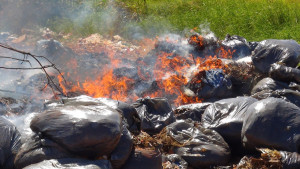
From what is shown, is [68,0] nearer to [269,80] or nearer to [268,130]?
[269,80]

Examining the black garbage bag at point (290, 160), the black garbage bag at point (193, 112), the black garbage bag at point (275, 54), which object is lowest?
the black garbage bag at point (193, 112)

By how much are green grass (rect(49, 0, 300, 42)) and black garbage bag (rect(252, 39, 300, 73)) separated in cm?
322

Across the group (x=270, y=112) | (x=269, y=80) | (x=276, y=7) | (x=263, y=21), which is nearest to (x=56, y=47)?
(x=269, y=80)

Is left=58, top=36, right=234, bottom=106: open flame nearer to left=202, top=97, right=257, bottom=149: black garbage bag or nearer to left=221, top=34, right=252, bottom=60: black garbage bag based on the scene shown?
left=221, top=34, right=252, bottom=60: black garbage bag

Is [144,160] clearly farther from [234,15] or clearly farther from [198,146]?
[234,15]

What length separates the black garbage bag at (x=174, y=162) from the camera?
3564 mm

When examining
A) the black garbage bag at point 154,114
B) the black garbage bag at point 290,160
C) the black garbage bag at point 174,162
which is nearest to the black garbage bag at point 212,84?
the black garbage bag at point 154,114

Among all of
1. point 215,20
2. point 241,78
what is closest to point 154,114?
point 241,78

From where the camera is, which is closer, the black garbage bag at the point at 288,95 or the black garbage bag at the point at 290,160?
the black garbage bag at the point at 290,160

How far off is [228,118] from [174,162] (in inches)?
33.9

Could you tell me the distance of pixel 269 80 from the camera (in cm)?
500

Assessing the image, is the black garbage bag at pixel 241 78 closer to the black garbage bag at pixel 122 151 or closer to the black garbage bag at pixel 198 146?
the black garbage bag at pixel 198 146

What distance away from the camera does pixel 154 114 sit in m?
4.41

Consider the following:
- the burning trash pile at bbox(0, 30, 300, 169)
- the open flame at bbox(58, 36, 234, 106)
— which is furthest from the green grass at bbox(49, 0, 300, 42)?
the open flame at bbox(58, 36, 234, 106)
